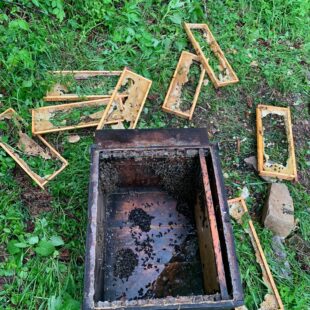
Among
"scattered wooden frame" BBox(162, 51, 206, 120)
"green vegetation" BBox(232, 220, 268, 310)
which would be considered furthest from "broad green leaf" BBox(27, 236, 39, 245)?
"scattered wooden frame" BBox(162, 51, 206, 120)

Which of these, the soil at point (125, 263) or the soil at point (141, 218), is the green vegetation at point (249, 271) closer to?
the soil at point (141, 218)

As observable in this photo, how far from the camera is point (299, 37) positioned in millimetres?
5324

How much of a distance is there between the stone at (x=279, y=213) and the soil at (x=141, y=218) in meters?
1.20

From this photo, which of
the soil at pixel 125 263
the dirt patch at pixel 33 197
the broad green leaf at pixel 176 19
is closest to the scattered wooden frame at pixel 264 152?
the broad green leaf at pixel 176 19

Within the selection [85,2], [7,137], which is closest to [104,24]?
[85,2]

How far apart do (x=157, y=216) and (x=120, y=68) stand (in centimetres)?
208

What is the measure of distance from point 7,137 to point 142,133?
164 centimetres

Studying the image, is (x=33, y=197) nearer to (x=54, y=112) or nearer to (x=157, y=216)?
(x=54, y=112)

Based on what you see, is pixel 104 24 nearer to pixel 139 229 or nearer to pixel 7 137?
pixel 7 137

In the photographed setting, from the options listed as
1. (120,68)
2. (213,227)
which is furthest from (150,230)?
(120,68)

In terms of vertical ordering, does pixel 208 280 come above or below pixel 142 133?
below

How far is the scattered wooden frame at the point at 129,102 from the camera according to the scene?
421cm

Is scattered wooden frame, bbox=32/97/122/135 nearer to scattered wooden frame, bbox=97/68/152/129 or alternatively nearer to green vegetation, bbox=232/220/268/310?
scattered wooden frame, bbox=97/68/152/129

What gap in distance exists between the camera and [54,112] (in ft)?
13.7
